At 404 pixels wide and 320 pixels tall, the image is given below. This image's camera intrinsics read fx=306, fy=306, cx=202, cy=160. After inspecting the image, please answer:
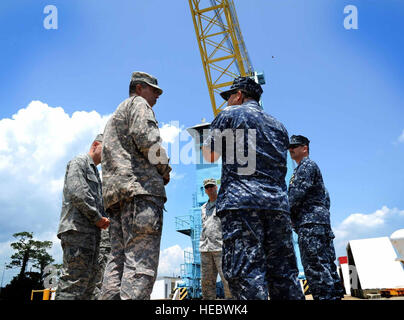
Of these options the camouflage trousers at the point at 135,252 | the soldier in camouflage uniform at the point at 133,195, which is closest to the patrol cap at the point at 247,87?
the soldier in camouflage uniform at the point at 133,195

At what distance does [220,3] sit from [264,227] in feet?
71.9

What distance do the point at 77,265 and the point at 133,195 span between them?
1059 mm

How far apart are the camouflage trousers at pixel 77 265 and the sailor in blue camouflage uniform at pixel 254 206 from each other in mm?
1438

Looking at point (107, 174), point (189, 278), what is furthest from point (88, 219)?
point (189, 278)

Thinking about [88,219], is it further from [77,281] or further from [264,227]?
[264,227]

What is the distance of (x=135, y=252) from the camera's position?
1857 millimetres

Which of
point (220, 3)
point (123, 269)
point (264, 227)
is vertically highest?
point (220, 3)

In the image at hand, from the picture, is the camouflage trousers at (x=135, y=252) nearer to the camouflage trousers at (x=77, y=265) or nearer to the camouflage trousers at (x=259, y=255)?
the camouflage trousers at (x=259, y=255)

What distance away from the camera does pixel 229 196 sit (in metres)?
1.72

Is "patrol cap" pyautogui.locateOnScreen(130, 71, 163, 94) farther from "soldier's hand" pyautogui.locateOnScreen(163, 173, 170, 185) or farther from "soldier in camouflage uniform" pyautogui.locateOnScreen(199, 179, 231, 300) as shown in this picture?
"soldier in camouflage uniform" pyautogui.locateOnScreen(199, 179, 231, 300)

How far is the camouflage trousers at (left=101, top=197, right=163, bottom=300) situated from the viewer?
5.88 ft

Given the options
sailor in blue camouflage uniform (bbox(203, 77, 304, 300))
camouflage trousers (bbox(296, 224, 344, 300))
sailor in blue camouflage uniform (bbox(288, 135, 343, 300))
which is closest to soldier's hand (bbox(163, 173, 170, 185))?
sailor in blue camouflage uniform (bbox(203, 77, 304, 300))

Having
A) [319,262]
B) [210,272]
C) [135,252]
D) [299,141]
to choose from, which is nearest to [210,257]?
[210,272]
